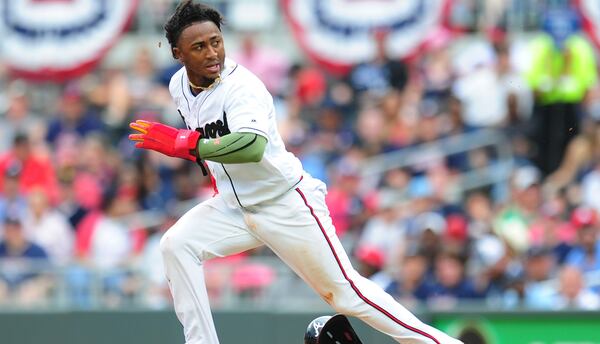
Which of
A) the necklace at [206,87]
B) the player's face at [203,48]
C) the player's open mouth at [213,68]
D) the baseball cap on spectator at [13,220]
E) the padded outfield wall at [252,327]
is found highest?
the player's face at [203,48]

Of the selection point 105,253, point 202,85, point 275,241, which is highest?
point 202,85

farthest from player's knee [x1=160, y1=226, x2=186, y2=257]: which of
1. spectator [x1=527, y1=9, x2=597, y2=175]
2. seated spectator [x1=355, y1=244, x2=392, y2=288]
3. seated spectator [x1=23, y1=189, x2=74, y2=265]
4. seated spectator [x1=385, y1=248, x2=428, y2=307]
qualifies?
spectator [x1=527, y1=9, x2=597, y2=175]

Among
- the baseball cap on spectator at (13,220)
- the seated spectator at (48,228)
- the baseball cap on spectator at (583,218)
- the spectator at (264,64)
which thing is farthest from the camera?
the spectator at (264,64)

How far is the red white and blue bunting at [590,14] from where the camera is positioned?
43.9 feet

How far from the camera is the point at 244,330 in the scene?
1028 cm

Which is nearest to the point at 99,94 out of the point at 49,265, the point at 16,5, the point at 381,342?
the point at 16,5

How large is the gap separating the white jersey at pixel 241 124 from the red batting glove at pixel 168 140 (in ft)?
0.66

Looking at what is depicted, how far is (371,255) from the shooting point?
10477 mm

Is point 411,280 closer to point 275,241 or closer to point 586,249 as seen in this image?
point 586,249

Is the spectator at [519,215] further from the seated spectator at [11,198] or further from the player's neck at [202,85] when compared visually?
the player's neck at [202,85]

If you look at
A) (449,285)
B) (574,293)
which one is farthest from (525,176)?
(449,285)

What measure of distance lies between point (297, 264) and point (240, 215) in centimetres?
42

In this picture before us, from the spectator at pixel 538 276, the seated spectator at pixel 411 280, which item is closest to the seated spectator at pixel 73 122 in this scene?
the seated spectator at pixel 411 280

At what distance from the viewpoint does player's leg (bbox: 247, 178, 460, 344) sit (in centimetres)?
725
